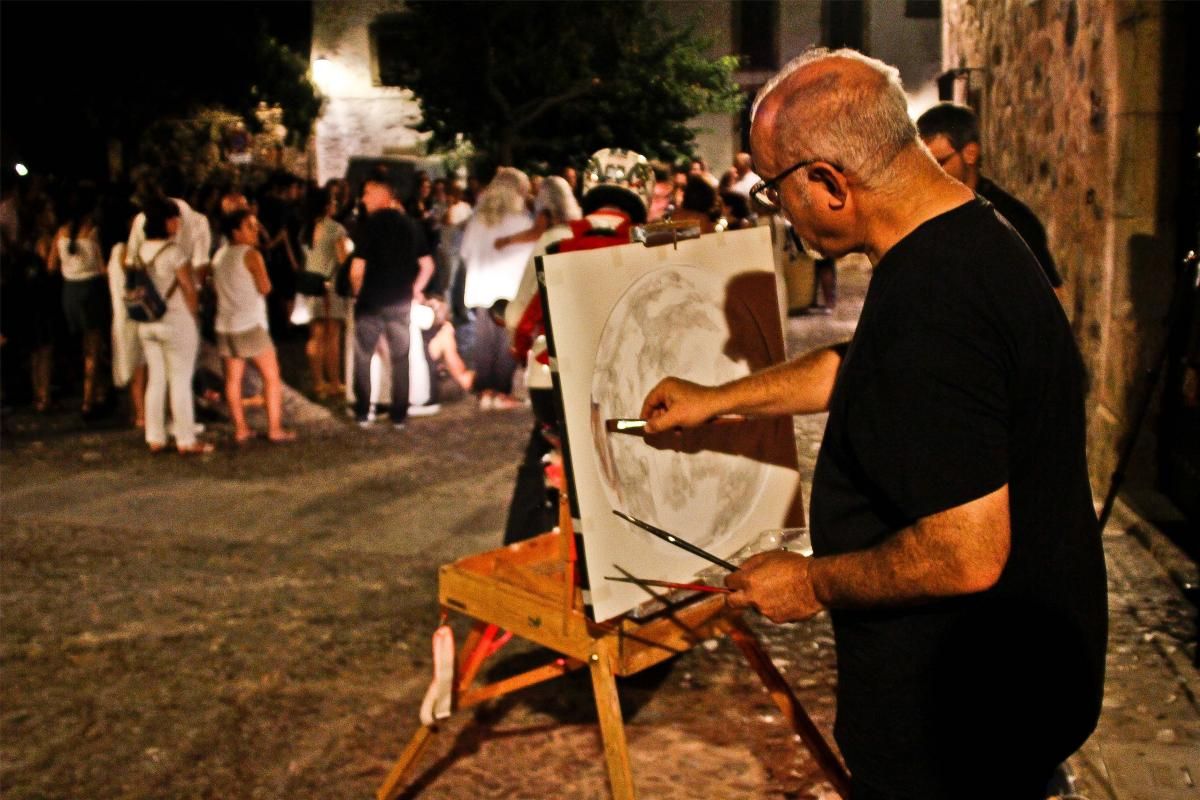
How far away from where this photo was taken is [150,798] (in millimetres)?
3918

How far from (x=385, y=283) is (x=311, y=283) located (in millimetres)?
1258

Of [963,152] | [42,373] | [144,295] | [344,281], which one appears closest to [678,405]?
[963,152]

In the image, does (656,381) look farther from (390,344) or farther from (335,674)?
(390,344)

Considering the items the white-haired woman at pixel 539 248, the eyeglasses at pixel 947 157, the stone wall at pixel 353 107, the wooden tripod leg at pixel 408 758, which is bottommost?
the wooden tripod leg at pixel 408 758

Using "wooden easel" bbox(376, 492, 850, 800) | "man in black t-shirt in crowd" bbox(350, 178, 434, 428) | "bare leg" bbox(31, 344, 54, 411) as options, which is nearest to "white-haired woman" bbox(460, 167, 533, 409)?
"man in black t-shirt in crowd" bbox(350, 178, 434, 428)

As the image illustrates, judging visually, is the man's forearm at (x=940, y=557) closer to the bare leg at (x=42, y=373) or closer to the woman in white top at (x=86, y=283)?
the woman in white top at (x=86, y=283)

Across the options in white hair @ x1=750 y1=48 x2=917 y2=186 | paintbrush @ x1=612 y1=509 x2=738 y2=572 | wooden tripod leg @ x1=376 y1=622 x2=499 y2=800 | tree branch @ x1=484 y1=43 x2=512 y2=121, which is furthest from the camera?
tree branch @ x1=484 y1=43 x2=512 y2=121

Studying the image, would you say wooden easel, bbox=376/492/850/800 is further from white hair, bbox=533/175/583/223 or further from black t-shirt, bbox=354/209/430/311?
black t-shirt, bbox=354/209/430/311

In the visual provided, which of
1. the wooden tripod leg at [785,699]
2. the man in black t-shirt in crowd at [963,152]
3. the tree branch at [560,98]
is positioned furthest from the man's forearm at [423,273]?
the tree branch at [560,98]

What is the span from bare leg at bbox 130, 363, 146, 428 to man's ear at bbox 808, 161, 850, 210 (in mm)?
8273

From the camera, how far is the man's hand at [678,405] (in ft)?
9.55

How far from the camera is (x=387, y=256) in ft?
29.9

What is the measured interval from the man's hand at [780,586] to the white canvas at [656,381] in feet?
2.78

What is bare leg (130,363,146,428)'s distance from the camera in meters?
9.38
